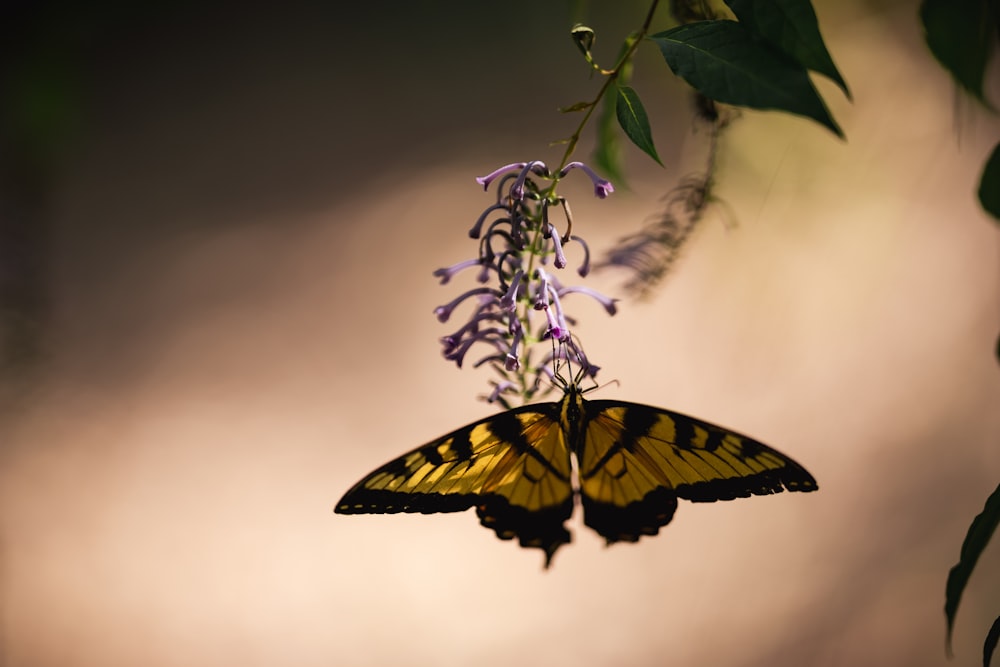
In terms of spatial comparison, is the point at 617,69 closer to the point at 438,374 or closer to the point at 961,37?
the point at 961,37

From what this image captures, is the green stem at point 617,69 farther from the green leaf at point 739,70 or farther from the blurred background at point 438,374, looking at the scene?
the blurred background at point 438,374

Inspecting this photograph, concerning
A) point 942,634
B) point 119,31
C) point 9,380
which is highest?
point 119,31

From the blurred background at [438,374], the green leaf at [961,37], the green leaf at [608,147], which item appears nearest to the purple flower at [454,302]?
the green leaf at [608,147]

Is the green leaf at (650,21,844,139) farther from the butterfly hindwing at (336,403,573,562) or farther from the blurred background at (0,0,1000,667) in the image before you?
the blurred background at (0,0,1000,667)

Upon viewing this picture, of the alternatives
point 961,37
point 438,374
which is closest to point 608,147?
point 961,37

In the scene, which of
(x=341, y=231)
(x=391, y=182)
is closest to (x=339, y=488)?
(x=341, y=231)

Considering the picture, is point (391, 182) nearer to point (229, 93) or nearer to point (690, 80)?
point (229, 93)

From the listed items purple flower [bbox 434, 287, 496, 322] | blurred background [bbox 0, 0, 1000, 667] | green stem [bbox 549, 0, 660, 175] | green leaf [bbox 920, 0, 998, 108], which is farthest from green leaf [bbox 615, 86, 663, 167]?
blurred background [bbox 0, 0, 1000, 667]
